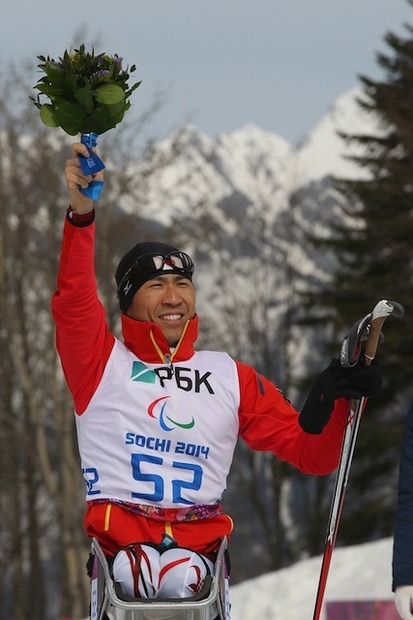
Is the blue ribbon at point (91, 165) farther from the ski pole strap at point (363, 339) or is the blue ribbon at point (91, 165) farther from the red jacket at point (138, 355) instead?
the ski pole strap at point (363, 339)

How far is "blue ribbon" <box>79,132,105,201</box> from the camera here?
4238 mm

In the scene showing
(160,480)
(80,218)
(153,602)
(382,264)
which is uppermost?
(382,264)

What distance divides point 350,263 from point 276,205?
7.77 metres

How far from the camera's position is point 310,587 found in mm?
14500

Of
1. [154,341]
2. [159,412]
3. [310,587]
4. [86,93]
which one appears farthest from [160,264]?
[310,587]

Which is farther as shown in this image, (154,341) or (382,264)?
(382,264)

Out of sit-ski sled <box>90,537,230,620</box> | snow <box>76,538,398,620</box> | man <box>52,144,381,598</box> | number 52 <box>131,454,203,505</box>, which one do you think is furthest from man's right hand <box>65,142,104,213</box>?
snow <box>76,538,398,620</box>

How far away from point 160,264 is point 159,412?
1.92 feet

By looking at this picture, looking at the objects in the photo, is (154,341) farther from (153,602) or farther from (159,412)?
(153,602)

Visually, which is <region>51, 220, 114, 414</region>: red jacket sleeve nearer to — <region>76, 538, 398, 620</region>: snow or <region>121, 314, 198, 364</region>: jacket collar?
<region>121, 314, 198, 364</region>: jacket collar

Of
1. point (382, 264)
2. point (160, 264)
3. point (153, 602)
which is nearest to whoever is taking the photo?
point (153, 602)

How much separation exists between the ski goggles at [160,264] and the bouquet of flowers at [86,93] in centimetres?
51

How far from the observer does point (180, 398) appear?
4543 millimetres

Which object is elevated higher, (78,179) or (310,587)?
(78,179)
